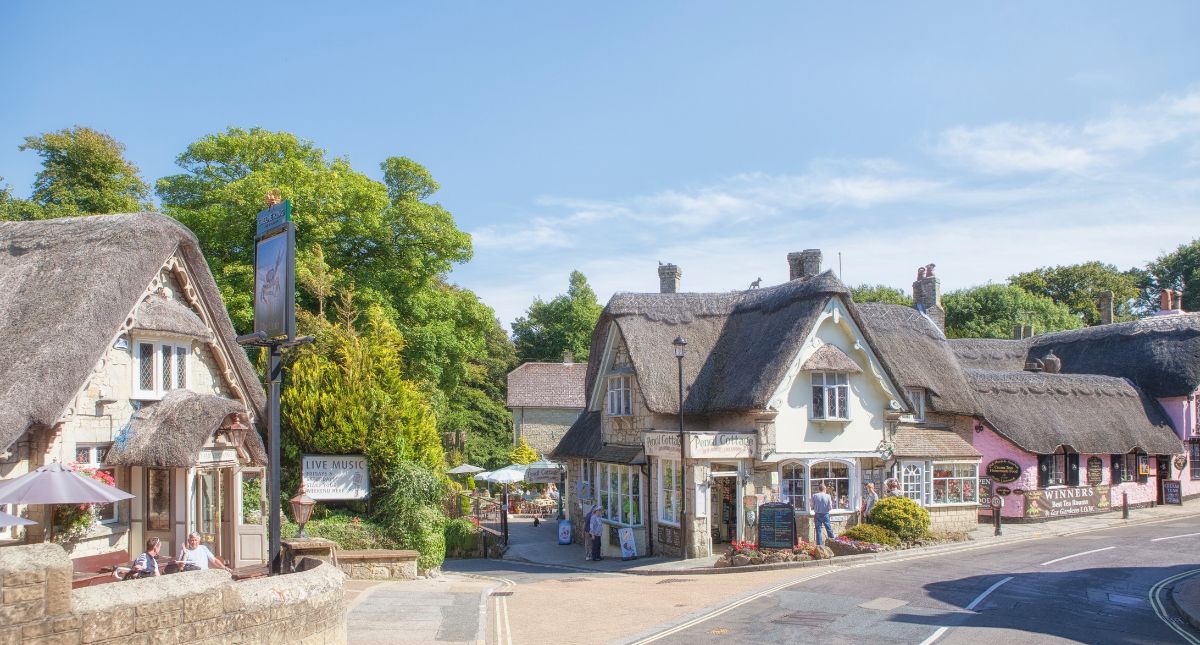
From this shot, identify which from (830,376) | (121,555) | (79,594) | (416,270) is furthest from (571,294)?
(79,594)

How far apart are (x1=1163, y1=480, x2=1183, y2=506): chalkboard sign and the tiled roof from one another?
2938 cm

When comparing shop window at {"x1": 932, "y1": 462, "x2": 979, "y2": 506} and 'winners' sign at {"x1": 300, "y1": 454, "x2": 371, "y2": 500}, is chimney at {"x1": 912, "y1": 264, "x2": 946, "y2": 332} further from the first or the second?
'winners' sign at {"x1": 300, "y1": 454, "x2": 371, "y2": 500}

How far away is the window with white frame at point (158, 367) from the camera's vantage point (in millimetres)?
19500

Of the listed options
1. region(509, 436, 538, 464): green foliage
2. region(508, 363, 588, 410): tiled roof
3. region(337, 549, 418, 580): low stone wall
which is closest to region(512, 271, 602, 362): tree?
region(508, 363, 588, 410): tiled roof

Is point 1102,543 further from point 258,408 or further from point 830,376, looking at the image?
point 258,408

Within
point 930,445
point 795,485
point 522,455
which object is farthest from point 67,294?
point 522,455

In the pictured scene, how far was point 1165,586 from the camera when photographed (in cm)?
1836

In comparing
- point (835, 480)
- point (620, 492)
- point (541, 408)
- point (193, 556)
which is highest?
point (541, 408)

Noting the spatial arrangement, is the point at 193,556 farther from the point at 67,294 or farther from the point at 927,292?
the point at 927,292

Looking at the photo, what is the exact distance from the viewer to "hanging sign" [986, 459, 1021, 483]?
1207 inches

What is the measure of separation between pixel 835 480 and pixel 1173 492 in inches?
685

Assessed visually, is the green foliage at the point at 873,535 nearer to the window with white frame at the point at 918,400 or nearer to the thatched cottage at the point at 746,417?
the thatched cottage at the point at 746,417

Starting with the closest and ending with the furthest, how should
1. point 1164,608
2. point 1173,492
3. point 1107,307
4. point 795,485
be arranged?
1. point 1164,608
2. point 795,485
3. point 1173,492
4. point 1107,307

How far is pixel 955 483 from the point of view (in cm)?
2988
